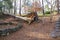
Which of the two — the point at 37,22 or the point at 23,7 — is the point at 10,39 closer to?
the point at 37,22

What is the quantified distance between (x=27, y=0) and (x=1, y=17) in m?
13.2

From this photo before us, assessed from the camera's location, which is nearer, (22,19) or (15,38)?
(15,38)

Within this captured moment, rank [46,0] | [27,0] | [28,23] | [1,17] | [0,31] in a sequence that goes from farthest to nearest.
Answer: [27,0], [46,0], [1,17], [28,23], [0,31]

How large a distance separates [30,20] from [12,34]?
12.9 feet

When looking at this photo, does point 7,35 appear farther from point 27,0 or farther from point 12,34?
point 27,0

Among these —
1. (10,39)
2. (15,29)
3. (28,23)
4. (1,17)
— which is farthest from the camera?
(1,17)

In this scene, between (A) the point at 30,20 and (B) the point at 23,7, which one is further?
(B) the point at 23,7

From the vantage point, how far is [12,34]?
1005cm

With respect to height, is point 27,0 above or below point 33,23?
above

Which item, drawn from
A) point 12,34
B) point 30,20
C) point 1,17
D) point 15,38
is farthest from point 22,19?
point 15,38

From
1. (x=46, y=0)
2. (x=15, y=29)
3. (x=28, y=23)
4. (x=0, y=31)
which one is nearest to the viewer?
(x=0, y=31)

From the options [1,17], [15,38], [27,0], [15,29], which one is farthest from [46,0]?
[15,38]

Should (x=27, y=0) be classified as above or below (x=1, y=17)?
above

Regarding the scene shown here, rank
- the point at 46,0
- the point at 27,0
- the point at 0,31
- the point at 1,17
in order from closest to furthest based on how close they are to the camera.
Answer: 1. the point at 0,31
2. the point at 1,17
3. the point at 46,0
4. the point at 27,0
